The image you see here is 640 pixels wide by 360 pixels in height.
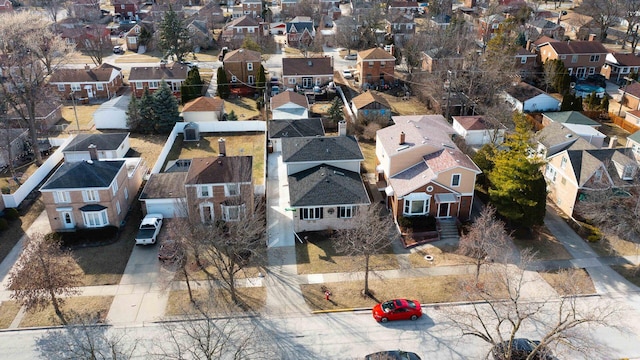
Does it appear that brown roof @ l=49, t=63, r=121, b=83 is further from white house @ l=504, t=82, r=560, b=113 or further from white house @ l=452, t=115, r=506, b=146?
white house @ l=504, t=82, r=560, b=113

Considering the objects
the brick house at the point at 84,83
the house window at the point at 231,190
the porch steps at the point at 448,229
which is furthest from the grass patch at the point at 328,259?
the brick house at the point at 84,83

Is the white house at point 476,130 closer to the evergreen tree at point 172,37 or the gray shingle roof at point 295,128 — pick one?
the gray shingle roof at point 295,128

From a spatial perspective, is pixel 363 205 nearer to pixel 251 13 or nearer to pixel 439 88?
pixel 439 88

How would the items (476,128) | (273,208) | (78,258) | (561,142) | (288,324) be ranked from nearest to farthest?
(288,324) → (78,258) → (273,208) → (561,142) → (476,128)

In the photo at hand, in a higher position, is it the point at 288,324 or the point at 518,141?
the point at 518,141

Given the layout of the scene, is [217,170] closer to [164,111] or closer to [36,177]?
[36,177]

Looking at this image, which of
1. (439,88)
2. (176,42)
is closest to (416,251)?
(439,88)

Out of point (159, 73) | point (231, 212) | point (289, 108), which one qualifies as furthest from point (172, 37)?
point (231, 212)
